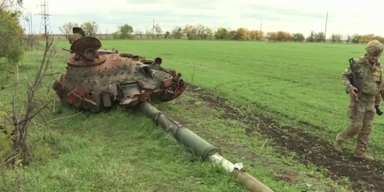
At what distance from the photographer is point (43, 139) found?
712cm

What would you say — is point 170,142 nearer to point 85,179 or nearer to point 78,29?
point 85,179

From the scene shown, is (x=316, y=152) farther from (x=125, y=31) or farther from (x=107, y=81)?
(x=125, y=31)

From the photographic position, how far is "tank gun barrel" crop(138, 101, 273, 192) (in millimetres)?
5188

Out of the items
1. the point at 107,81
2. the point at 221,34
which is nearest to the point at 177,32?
the point at 221,34

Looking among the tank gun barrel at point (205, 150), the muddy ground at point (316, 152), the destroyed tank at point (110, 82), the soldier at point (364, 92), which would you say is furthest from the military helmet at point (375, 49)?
the destroyed tank at point (110, 82)

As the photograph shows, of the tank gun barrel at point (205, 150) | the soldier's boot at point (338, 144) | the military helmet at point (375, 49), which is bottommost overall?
the soldier's boot at point (338, 144)

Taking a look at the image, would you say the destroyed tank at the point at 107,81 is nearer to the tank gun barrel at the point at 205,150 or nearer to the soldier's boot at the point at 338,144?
the tank gun barrel at the point at 205,150

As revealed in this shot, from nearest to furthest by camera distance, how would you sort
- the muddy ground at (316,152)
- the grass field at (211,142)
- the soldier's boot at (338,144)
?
the grass field at (211,142) → the muddy ground at (316,152) → the soldier's boot at (338,144)

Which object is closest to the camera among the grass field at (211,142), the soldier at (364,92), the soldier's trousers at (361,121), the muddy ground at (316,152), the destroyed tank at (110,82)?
the grass field at (211,142)

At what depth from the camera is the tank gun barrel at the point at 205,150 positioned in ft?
17.0

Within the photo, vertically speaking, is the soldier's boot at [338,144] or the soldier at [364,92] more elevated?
the soldier at [364,92]

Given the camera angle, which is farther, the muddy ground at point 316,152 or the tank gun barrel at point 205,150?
the muddy ground at point 316,152

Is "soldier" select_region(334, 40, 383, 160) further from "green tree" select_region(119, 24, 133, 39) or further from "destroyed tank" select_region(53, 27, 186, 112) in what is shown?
"green tree" select_region(119, 24, 133, 39)

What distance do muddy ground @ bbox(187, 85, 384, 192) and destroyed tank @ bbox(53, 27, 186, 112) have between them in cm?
174
